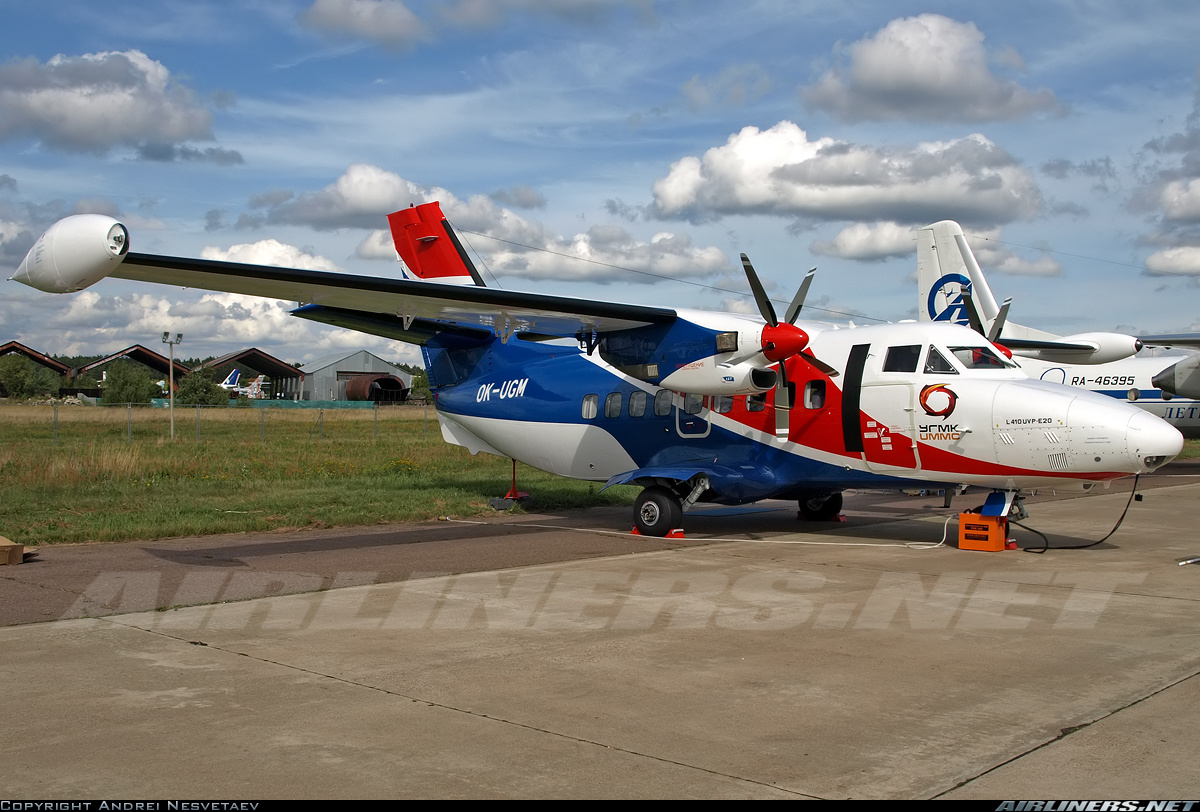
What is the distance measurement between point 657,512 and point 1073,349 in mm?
14754

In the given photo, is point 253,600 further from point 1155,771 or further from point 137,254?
point 1155,771

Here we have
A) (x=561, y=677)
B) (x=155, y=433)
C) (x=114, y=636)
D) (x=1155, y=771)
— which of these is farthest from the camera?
(x=155, y=433)

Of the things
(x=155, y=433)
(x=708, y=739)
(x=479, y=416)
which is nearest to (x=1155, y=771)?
(x=708, y=739)

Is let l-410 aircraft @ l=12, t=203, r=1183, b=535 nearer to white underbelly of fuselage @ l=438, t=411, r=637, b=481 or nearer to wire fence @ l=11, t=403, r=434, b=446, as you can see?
white underbelly of fuselage @ l=438, t=411, r=637, b=481

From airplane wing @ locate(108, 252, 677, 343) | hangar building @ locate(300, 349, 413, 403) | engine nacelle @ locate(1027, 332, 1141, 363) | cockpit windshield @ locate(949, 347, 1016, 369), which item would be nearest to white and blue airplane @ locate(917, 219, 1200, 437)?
engine nacelle @ locate(1027, 332, 1141, 363)

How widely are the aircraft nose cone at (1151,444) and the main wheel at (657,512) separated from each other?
6.04 meters

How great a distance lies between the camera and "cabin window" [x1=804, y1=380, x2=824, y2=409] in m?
13.4

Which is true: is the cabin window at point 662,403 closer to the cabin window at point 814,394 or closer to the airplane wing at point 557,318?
the airplane wing at point 557,318

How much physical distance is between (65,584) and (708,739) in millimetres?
7621

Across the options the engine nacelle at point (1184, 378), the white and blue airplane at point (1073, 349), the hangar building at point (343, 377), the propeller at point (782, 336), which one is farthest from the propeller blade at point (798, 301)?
the hangar building at point (343, 377)

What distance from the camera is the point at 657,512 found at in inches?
567

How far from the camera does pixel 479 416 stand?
17969 millimetres

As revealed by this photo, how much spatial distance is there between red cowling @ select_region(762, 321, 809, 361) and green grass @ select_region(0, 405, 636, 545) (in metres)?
6.90

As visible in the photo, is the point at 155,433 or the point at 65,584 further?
the point at 155,433
